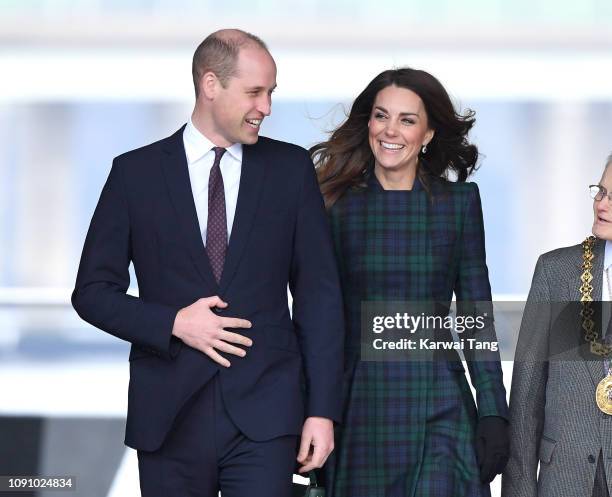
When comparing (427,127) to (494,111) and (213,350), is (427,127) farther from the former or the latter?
(494,111)

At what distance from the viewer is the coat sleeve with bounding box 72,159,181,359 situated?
2.77 metres

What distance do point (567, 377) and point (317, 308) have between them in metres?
0.66

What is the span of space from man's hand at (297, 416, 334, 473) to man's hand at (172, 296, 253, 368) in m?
0.21

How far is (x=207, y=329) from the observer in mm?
2760

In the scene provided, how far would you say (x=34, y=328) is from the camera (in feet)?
40.7

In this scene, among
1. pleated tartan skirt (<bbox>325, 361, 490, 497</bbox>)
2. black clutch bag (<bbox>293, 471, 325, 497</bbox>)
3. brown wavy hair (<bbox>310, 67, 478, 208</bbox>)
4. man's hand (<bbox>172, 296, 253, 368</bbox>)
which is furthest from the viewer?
brown wavy hair (<bbox>310, 67, 478, 208</bbox>)

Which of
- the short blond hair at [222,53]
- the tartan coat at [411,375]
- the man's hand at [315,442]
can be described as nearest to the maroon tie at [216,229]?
the short blond hair at [222,53]

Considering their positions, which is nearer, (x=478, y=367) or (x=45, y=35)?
(x=478, y=367)

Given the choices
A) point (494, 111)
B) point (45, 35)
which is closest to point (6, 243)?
point (45, 35)

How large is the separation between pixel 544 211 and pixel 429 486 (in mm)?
9717

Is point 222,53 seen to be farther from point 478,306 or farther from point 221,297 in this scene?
point 478,306

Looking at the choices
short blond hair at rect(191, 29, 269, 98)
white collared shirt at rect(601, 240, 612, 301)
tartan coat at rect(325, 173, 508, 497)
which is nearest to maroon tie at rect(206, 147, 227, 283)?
short blond hair at rect(191, 29, 269, 98)

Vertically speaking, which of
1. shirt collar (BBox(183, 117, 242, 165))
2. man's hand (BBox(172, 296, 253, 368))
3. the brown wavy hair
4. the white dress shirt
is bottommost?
man's hand (BBox(172, 296, 253, 368))

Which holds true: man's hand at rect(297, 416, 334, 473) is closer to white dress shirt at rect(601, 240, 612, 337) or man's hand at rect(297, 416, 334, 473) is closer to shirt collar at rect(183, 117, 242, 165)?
shirt collar at rect(183, 117, 242, 165)
